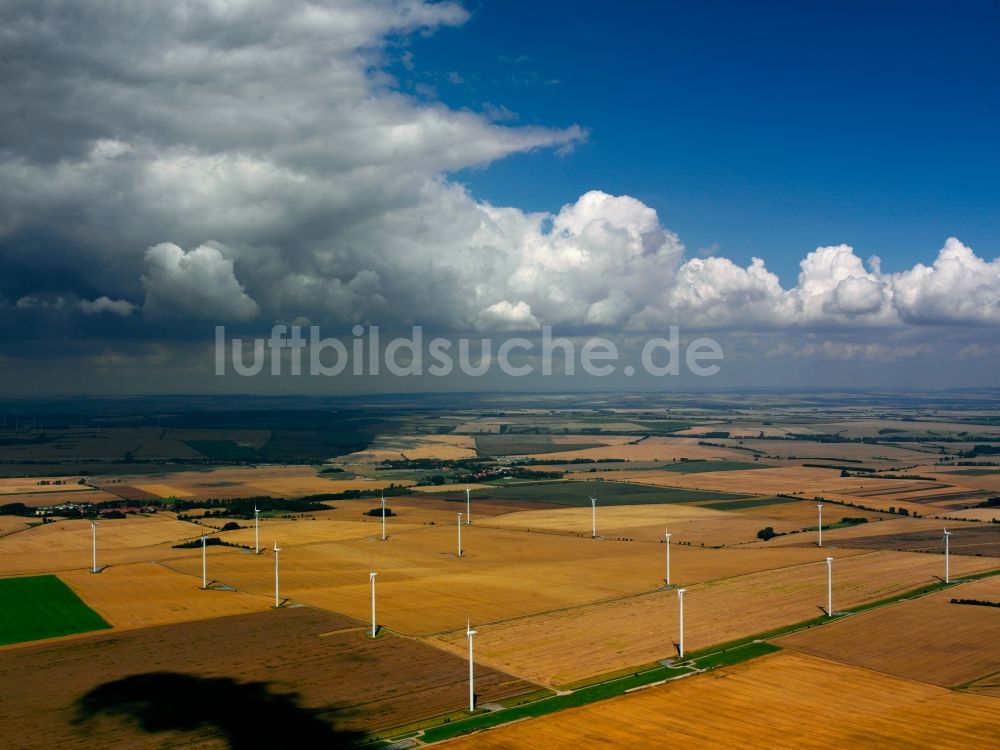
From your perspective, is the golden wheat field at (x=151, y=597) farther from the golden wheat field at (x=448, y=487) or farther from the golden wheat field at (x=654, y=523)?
the golden wheat field at (x=448, y=487)

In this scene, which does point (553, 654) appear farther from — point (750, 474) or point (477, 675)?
point (750, 474)

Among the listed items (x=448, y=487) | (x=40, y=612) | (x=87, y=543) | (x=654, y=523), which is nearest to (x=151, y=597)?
(x=40, y=612)

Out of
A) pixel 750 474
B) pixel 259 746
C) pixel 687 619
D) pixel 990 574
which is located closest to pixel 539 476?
pixel 750 474

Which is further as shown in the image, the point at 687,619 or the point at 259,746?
the point at 687,619

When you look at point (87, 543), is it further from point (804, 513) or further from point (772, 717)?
point (804, 513)

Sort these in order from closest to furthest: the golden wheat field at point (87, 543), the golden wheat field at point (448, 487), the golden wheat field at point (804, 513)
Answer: the golden wheat field at point (87, 543) → the golden wheat field at point (804, 513) → the golden wheat field at point (448, 487)

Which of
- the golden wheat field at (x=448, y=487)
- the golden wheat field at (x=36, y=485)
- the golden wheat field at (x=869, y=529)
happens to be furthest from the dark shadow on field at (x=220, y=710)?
the golden wheat field at (x=36, y=485)
